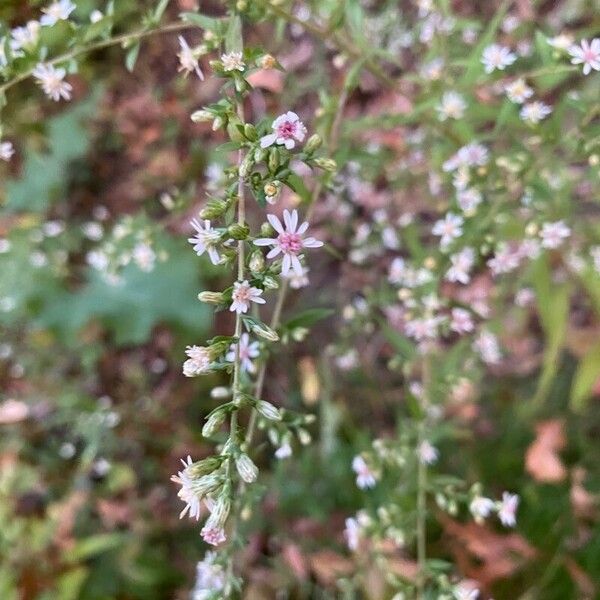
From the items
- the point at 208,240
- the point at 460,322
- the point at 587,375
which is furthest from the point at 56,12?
the point at 587,375

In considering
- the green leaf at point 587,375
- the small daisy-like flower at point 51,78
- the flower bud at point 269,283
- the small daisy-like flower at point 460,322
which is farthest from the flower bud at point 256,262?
the green leaf at point 587,375

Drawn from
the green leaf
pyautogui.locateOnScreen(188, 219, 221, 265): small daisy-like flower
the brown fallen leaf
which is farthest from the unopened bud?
the brown fallen leaf

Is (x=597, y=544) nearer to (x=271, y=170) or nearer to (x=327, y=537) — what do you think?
(x=327, y=537)

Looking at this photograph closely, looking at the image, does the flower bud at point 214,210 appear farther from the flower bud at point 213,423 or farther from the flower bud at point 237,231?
the flower bud at point 213,423

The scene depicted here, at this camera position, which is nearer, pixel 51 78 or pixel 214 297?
pixel 214 297

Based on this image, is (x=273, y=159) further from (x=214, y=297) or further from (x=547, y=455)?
(x=547, y=455)

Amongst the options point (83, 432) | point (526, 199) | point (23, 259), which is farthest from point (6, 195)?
point (526, 199)
